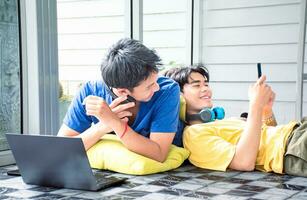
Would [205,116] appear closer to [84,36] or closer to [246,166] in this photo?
[246,166]

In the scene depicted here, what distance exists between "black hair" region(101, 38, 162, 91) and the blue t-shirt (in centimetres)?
16

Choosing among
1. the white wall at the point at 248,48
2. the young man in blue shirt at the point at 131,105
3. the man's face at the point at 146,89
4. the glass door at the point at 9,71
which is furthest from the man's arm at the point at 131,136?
the white wall at the point at 248,48

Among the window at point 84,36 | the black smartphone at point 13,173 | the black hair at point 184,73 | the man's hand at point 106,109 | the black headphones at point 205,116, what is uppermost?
the window at point 84,36

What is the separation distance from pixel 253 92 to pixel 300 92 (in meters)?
1.52

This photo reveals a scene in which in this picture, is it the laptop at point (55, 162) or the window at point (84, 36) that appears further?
the window at point (84, 36)

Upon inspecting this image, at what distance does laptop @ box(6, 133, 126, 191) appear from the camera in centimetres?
133

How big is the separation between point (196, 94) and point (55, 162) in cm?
82

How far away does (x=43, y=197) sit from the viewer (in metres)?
1.28

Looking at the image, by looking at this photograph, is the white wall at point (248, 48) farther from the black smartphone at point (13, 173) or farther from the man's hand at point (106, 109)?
the black smartphone at point (13, 173)

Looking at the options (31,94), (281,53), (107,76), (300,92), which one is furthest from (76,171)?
(281,53)

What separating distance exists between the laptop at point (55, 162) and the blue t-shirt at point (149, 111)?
314 mm

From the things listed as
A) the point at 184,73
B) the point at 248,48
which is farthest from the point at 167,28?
the point at 184,73

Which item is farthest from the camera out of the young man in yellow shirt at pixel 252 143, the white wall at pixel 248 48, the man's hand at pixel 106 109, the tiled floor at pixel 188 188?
the white wall at pixel 248 48

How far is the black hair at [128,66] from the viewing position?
1549 millimetres
